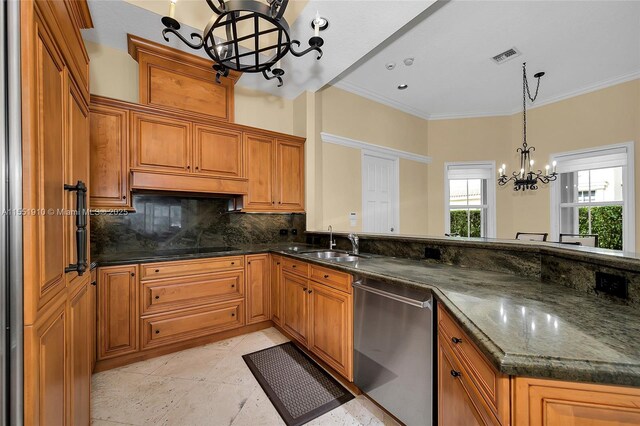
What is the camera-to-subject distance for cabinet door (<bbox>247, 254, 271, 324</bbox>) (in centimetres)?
280

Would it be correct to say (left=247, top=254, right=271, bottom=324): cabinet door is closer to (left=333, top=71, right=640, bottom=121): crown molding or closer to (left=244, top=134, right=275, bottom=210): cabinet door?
(left=244, top=134, right=275, bottom=210): cabinet door

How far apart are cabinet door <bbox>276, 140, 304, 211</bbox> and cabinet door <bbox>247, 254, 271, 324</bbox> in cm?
79

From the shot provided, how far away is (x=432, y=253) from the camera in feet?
6.94

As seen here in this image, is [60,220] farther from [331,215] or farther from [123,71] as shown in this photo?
[331,215]

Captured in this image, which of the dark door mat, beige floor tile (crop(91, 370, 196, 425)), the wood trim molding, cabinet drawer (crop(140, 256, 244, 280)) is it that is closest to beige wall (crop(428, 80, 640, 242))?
the dark door mat

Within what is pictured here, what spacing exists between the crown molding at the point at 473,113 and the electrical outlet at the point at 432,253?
288cm

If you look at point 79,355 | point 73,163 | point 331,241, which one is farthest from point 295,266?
point 73,163

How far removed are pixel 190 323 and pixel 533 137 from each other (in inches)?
237

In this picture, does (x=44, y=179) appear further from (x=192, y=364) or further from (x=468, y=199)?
(x=468, y=199)

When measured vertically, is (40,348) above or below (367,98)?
below

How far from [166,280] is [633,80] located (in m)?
6.42

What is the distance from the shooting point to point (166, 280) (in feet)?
7.75

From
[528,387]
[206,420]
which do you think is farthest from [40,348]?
[528,387]

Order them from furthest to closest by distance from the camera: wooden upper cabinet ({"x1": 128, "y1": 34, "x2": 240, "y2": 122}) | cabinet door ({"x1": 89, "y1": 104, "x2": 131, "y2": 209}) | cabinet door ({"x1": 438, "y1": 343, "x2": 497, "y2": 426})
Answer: wooden upper cabinet ({"x1": 128, "y1": 34, "x2": 240, "y2": 122}), cabinet door ({"x1": 89, "y1": 104, "x2": 131, "y2": 209}), cabinet door ({"x1": 438, "y1": 343, "x2": 497, "y2": 426})
